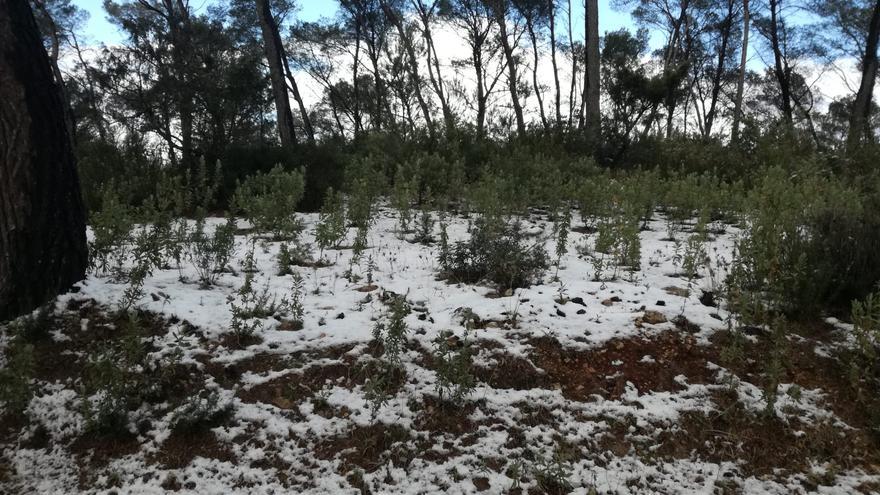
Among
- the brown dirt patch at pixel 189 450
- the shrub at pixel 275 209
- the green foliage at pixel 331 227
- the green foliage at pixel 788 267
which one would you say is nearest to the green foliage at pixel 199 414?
the brown dirt patch at pixel 189 450

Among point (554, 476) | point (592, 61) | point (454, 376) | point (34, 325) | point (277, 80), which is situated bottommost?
point (554, 476)

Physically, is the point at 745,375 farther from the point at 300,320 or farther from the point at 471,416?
the point at 300,320

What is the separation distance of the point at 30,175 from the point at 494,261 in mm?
3197

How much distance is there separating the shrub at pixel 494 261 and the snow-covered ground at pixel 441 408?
0.15 metres

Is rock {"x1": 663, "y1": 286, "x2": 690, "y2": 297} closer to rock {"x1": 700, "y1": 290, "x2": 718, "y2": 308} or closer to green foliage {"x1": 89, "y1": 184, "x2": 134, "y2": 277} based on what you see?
rock {"x1": 700, "y1": 290, "x2": 718, "y2": 308}

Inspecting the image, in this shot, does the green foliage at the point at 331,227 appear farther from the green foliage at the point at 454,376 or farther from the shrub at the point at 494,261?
the green foliage at the point at 454,376

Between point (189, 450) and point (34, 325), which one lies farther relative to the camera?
point (34, 325)

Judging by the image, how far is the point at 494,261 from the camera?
14.3ft

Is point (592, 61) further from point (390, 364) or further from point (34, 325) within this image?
point (34, 325)

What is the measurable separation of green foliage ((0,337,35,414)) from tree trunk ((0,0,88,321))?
0.78 m

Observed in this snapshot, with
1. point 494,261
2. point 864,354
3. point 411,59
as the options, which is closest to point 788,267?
point 864,354

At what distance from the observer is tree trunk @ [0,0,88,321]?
134 inches

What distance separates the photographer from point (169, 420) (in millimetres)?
2855

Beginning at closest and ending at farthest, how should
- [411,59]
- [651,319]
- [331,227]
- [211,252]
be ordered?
1. [651,319]
2. [211,252]
3. [331,227]
4. [411,59]
